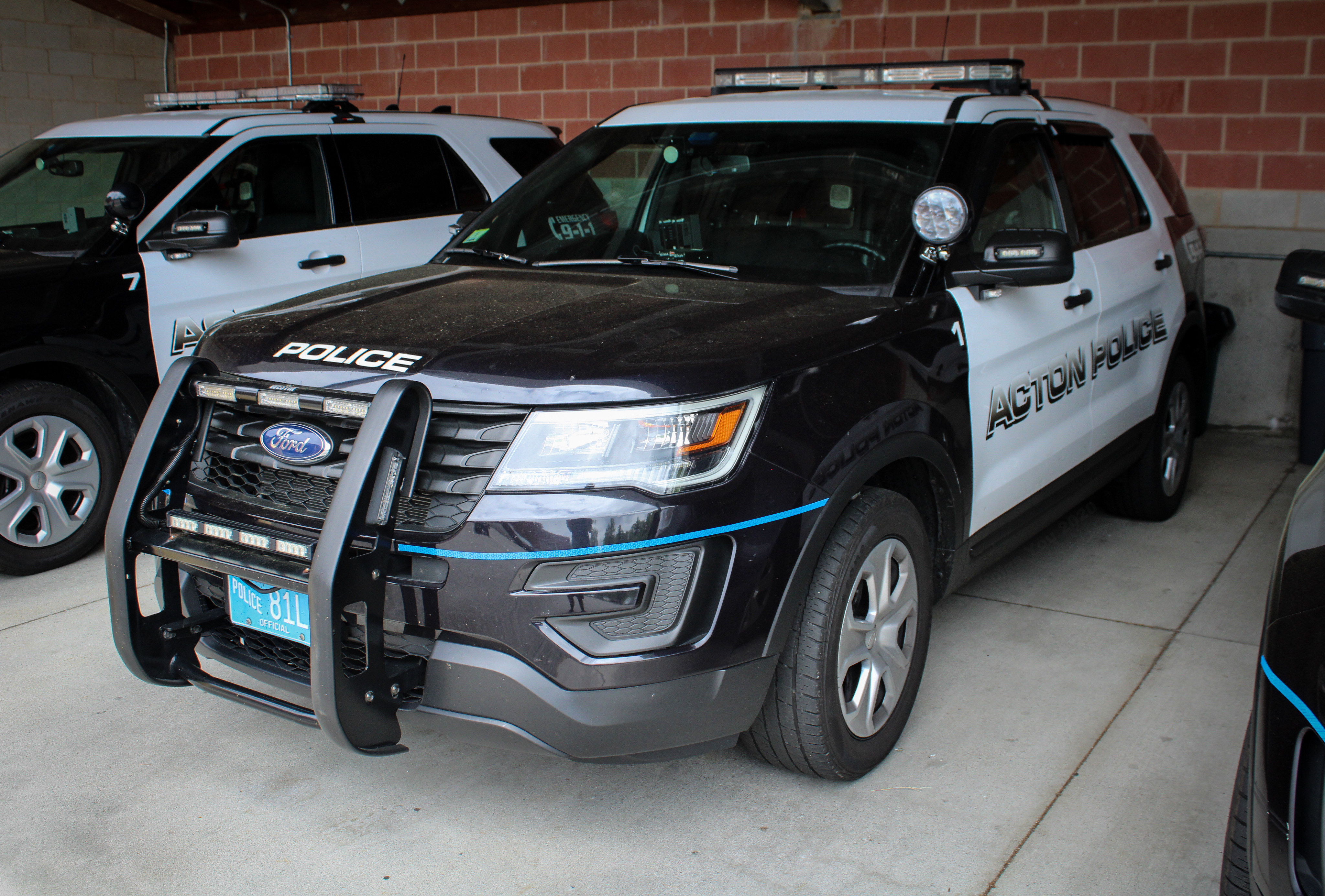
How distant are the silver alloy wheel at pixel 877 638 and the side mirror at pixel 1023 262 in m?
0.84

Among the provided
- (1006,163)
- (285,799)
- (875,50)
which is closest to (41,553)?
(285,799)

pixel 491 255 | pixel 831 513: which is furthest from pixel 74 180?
pixel 831 513

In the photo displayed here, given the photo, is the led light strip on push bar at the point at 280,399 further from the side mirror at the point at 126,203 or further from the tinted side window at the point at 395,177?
the tinted side window at the point at 395,177

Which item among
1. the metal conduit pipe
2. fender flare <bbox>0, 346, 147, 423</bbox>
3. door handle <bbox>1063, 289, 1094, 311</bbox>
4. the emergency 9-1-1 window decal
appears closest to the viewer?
the emergency 9-1-1 window decal

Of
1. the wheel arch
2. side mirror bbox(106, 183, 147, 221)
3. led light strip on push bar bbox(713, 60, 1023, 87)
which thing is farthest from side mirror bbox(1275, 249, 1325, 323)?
side mirror bbox(106, 183, 147, 221)

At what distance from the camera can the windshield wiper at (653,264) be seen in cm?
341

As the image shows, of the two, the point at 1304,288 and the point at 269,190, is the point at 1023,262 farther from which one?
the point at 269,190

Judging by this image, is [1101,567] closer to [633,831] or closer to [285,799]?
[633,831]

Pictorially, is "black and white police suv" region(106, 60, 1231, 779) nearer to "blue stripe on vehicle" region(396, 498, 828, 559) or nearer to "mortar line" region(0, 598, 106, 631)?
"blue stripe on vehicle" region(396, 498, 828, 559)

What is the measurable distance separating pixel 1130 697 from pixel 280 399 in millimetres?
2706

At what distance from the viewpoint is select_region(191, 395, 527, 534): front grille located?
2.47 meters

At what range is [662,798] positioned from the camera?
3.08m

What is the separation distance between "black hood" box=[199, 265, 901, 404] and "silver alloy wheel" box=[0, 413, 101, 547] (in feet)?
6.54

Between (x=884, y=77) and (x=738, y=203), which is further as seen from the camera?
(x=884, y=77)
